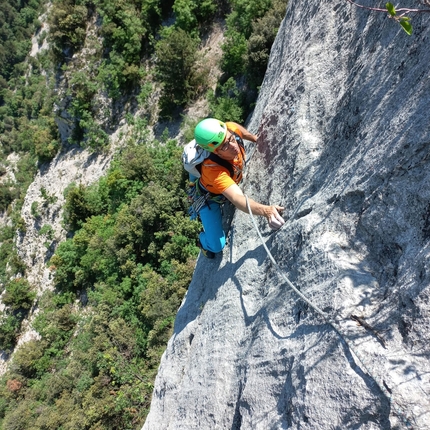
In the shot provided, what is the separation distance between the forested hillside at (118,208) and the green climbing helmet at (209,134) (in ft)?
21.5

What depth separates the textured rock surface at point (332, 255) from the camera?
2812mm

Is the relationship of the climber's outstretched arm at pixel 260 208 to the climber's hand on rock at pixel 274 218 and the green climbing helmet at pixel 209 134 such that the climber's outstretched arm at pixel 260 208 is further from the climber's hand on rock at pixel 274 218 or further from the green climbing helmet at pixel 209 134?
the green climbing helmet at pixel 209 134

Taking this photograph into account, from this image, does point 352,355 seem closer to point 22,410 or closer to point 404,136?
point 404,136

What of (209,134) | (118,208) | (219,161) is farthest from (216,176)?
(118,208)

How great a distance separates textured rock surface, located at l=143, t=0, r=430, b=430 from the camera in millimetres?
2812

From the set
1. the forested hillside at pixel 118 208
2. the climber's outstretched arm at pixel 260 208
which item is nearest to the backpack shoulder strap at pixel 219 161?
the climber's outstretched arm at pixel 260 208

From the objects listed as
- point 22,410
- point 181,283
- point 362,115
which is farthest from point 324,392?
point 22,410

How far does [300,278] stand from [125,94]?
612 inches

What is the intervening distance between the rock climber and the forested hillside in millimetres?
5274

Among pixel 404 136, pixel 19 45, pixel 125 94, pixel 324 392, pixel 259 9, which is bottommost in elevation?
pixel 324 392

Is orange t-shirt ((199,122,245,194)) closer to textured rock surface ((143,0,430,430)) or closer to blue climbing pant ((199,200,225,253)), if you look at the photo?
textured rock surface ((143,0,430,430))

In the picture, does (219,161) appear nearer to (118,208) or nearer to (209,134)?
(209,134)

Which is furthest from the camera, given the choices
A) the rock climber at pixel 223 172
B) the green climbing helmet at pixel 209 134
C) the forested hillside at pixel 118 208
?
the forested hillside at pixel 118 208

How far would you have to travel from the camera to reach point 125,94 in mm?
16938
